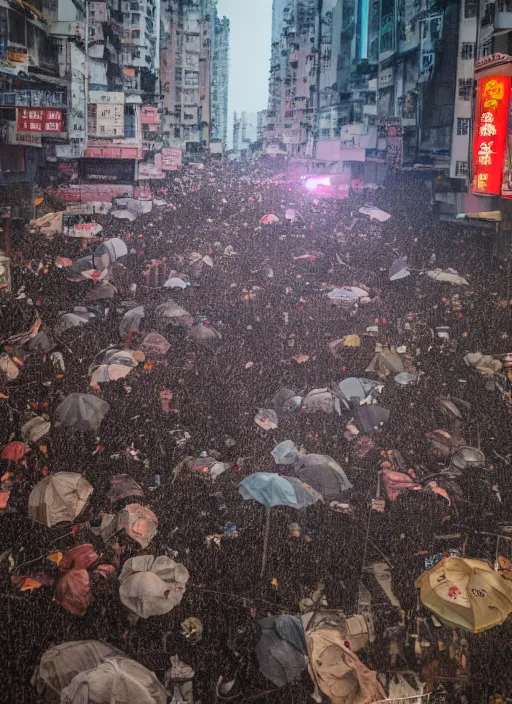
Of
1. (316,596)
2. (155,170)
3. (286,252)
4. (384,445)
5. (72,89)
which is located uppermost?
(72,89)

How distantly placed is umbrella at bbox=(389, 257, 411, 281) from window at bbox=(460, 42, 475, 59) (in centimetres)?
1486

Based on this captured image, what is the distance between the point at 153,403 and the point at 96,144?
3166cm

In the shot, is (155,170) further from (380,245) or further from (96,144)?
(380,245)

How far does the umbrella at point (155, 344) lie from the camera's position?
524 inches

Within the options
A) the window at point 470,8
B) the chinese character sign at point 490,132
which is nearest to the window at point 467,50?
the window at point 470,8

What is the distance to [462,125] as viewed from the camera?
27922mm

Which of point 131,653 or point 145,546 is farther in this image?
point 145,546

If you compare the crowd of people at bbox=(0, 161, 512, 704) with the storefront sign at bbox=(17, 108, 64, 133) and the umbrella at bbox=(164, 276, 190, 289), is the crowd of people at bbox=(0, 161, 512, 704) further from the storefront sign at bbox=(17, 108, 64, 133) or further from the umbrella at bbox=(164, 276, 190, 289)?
the storefront sign at bbox=(17, 108, 64, 133)

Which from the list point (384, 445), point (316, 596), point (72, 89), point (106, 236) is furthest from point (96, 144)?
point (316, 596)

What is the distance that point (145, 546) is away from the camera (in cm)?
750

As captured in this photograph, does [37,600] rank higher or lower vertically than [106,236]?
lower

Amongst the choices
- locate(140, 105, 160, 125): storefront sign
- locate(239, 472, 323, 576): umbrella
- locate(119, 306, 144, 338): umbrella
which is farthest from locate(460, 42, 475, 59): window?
locate(239, 472, 323, 576): umbrella

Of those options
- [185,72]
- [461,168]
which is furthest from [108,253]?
[185,72]

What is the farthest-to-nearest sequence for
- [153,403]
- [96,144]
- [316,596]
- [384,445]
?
[96,144] < [153,403] < [384,445] < [316,596]
